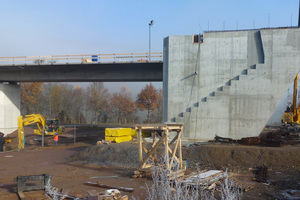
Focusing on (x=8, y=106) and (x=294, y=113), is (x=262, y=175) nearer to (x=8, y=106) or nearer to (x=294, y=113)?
(x=294, y=113)

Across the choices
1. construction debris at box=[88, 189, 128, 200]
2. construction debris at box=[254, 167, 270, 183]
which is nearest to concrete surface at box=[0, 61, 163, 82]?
construction debris at box=[254, 167, 270, 183]

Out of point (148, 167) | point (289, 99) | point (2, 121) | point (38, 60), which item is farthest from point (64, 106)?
point (148, 167)

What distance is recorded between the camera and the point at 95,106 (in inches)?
2704

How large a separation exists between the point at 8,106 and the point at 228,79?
2817 centimetres

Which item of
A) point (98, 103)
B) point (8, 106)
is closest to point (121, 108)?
point (98, 103)

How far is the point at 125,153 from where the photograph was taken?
715 inches

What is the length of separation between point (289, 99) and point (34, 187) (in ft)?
126

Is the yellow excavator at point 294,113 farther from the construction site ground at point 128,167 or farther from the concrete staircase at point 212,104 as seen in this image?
the construction site ground at point 128,167

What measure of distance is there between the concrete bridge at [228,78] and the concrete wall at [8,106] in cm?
2258

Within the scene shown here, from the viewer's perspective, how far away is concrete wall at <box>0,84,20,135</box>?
122ft

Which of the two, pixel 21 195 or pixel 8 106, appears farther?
pixel 8 106

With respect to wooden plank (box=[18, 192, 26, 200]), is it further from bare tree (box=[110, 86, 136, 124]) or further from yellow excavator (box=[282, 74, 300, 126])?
A: bare tree (box=[110, 86, 136, 124])

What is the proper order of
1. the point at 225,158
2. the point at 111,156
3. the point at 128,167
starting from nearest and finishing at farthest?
the point at 128,167 → the point at 225,158 → the point at 111,156

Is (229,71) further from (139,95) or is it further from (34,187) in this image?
(139,95)
